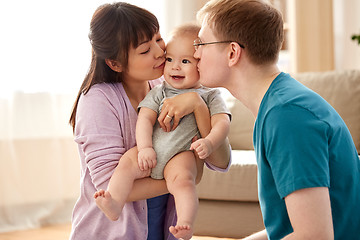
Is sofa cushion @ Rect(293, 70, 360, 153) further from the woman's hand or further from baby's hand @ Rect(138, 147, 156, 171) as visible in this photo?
baby's hand @ Rect(138, 147, 156, 171)

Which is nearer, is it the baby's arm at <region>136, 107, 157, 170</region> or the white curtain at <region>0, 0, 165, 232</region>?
the baby's arm at <region>136, 107, 157, 170</region>

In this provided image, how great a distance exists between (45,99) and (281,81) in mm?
2718

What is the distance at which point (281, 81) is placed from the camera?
1.27 m

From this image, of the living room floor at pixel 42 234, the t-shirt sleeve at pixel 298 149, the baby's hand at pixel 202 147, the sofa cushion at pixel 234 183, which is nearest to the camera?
the t-shirt sleeve at pixel 298 149

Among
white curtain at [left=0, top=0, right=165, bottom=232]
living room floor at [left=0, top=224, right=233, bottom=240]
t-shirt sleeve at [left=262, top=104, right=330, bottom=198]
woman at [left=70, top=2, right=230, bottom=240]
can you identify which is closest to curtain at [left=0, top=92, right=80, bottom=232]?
white curtain at [left=0, top=0, right=165, bottom=232]

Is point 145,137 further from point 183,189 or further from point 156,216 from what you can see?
point 156,216

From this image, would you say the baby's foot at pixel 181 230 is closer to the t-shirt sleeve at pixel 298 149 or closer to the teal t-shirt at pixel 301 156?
the teal t-shirt at pixel 301 156

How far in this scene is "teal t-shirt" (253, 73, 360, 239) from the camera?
1.11 meters

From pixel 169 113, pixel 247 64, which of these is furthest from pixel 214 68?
pixel 169 113

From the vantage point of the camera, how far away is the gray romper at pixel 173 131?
1550 mm

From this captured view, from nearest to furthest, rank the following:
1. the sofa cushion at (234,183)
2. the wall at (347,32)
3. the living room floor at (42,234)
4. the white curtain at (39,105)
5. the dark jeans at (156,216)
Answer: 1. the dark jeans at (156,216)
2. the sofa cushion at (234,183)
3. the living room floor at (42,234)
4. the white curtain at (39,105)
5. the wall at (347,32)

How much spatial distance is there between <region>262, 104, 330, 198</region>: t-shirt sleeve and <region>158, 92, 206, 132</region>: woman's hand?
431mm

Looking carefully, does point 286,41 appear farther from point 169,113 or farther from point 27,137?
point 169,113

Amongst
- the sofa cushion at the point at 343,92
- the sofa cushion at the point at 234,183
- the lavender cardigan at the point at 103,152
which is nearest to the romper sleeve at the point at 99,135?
the lavender cardigan at the point at 103,152
